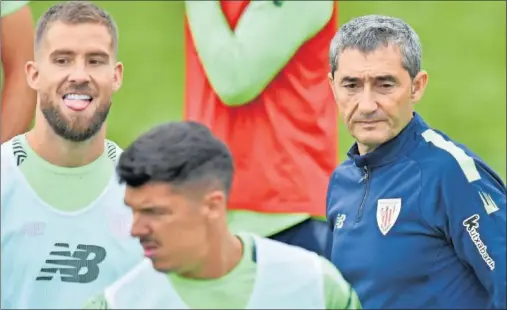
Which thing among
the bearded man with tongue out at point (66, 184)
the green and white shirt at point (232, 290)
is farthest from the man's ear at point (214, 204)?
the bearded man with tongue out at point (66, 184)

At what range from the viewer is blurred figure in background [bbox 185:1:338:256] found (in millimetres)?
5312

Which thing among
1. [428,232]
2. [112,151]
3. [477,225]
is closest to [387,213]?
[428,232]

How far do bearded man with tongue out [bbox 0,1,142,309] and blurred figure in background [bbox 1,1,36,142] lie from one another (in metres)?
1.18

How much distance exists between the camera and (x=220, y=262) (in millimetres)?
3568

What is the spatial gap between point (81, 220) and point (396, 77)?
953mm

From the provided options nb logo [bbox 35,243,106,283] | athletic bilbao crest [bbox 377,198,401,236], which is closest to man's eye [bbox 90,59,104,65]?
nb logo [bbox 35,243,106,283]

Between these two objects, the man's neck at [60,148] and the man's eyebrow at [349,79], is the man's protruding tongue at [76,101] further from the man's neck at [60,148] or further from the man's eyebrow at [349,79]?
the man's eyebrow at [349,79]

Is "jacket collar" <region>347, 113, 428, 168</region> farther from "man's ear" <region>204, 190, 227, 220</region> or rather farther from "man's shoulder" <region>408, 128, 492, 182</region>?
"man's ear" <region>204, 190, 227, 220</region>

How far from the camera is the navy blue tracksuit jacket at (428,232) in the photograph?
4109 mm

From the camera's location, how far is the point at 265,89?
5383mm

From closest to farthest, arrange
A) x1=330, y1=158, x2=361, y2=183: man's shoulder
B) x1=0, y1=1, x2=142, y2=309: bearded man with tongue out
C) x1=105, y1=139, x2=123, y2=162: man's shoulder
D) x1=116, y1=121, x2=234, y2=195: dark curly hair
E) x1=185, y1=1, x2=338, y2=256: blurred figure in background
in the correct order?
x1=116, y1=121, x2=234, y2=195: dark curly hair → x1=0, y1=1, x2=142, y2=309: bearded man with tongue out → x1=105, y1=139, x2=123, y2=162: man's shoulder → x1=330, y1=158, x2=361, y2=183: man's shoulder → x1=185, y1=1, x2=338, y2=256: blurred figure in background

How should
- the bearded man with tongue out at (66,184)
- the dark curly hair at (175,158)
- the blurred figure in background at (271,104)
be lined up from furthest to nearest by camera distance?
the blurred figure in background at (271,104) < the bearded man with tongue out at (66,184) < the dark curly hair at (175,158)

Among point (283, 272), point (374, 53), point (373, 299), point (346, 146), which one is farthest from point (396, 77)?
point (346, 146)

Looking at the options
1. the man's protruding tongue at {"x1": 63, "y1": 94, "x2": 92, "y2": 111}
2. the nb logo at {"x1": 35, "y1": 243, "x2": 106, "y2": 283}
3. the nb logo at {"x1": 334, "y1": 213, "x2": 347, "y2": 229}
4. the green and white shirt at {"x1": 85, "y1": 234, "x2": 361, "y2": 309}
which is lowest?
the nb logo at {"x1": 334, "y1": 213, "x2": 347, "y2": 229}
